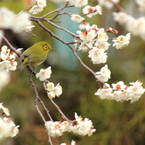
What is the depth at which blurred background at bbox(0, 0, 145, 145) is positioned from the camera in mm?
3370

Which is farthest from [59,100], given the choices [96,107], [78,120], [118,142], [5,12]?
[5,12]

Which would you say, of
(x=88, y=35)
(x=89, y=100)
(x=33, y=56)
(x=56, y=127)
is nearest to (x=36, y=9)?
(x=33, y=56)

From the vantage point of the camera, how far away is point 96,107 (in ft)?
11.3

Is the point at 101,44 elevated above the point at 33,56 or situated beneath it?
situated beneath

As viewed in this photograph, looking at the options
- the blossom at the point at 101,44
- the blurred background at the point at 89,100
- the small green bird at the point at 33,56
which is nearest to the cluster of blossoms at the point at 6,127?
the small green bird at the point at 33,56

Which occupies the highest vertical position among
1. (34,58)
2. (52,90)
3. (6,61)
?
(34,58)

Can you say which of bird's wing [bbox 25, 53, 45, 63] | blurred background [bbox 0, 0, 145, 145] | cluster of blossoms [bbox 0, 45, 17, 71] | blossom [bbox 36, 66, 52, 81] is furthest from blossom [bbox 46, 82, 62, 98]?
blurred background [bbox 0, 0, 145, 145]

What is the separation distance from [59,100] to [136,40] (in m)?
0.98

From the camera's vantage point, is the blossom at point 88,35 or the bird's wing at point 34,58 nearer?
the blossom at point 88,35

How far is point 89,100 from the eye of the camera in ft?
11.6

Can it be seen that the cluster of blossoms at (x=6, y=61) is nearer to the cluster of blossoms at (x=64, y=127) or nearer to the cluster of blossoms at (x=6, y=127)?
the cluster of blossoms at (x=6, y=127)

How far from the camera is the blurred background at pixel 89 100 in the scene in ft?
11.1

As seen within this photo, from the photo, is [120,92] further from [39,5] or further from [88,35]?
[39,5]

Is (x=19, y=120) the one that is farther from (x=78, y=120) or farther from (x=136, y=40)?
(x=78, y=120)
